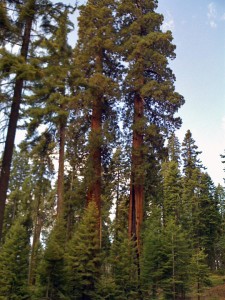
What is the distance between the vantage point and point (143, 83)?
18.1 metres

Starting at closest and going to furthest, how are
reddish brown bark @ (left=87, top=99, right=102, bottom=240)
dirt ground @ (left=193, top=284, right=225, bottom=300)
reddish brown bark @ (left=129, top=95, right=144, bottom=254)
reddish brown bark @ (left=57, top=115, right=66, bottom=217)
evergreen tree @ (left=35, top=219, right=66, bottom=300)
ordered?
1. evergreen tree @ (left=35, top=219, right=66, bottom=300)
2. reddish brown bark @ (left=57, top=115, right=66, bottom=217)
3. reddish brown bark @ (left=87, top=99, right=102, bottom=240)
4. reddish brown bark @ (left=129, top=95, right=144, bottom=254)
5. dirt ground @ (left=193, top=284, right=225, bottom=300)

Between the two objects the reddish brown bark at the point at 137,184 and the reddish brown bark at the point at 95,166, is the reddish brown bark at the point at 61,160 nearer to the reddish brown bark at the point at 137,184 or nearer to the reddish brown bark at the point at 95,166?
the reddish brown bark at the point at 95,166

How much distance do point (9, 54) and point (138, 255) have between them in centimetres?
1170

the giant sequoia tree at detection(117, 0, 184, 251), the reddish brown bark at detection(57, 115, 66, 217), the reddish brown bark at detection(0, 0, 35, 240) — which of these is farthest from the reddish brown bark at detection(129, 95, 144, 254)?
the reddish brown bark at detection(0, 0, 35, 240)

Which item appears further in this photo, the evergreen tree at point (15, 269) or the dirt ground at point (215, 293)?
the dirt ground at point (215, 293)

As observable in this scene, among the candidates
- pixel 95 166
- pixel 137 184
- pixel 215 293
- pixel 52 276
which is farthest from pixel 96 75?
pixel 215 293

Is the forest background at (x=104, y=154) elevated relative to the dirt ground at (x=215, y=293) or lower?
elevated

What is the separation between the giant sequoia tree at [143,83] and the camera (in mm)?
17125

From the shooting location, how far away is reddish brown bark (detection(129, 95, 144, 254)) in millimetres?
16672

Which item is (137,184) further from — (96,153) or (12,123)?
(12,123)

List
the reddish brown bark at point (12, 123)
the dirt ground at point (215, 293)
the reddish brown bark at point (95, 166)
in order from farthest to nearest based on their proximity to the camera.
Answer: the dirt ground at point (215, 293)
the reddish brown bark at point (95, 166)
the reddish brown bark at point (12, 123)

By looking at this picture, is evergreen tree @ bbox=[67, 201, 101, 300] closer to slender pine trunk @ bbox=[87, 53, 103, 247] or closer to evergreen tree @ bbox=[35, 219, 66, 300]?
evergreen tree @ bbox=[35, 219, 66, 300]

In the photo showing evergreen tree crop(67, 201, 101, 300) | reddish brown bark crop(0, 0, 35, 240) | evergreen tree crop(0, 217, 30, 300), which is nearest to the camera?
reddish brown bark crop(0, 0, 35, 240)

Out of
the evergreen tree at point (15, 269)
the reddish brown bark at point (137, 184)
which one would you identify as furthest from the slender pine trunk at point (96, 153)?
the evergreen tree at point (15, 269)
